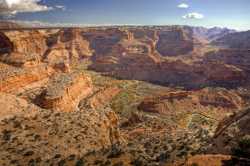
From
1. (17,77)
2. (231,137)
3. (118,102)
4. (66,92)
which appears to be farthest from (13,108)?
(118,102)

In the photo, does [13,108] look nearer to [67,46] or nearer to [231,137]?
[231,137]

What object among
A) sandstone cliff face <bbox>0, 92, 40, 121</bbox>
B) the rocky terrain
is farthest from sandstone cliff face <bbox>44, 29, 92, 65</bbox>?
sandstone cliff face <bbox>0, 92, 40, 121</bbox>

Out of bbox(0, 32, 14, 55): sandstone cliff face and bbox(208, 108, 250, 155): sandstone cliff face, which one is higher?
bbox(0, 32, 14, 55): sandstone cliff face

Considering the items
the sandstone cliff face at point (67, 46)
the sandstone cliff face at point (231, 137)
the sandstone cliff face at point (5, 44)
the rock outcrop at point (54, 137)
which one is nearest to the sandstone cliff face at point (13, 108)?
the rock outcrop at point (54, 137)

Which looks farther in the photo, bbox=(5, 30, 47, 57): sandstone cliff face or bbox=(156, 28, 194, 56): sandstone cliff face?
bbox=(156, 28, 194, 56): sandstone cliff face

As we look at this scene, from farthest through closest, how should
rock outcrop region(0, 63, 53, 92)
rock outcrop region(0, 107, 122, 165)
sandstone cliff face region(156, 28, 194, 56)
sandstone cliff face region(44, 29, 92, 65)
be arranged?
sandstone cliff face region(156, 28, 194, 56) → sandstone cliff face region(44, 29, 92, 65) → rock outcrop region(0, 63, 53, 92) → rock outcrop region(0, 107, 122, 165)

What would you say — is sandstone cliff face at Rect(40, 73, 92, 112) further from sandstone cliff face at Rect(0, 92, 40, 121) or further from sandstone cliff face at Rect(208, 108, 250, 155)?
sandstone cliff face at Rect(208, 108, 250, 155)

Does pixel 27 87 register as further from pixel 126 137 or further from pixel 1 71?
pixel 126 137
